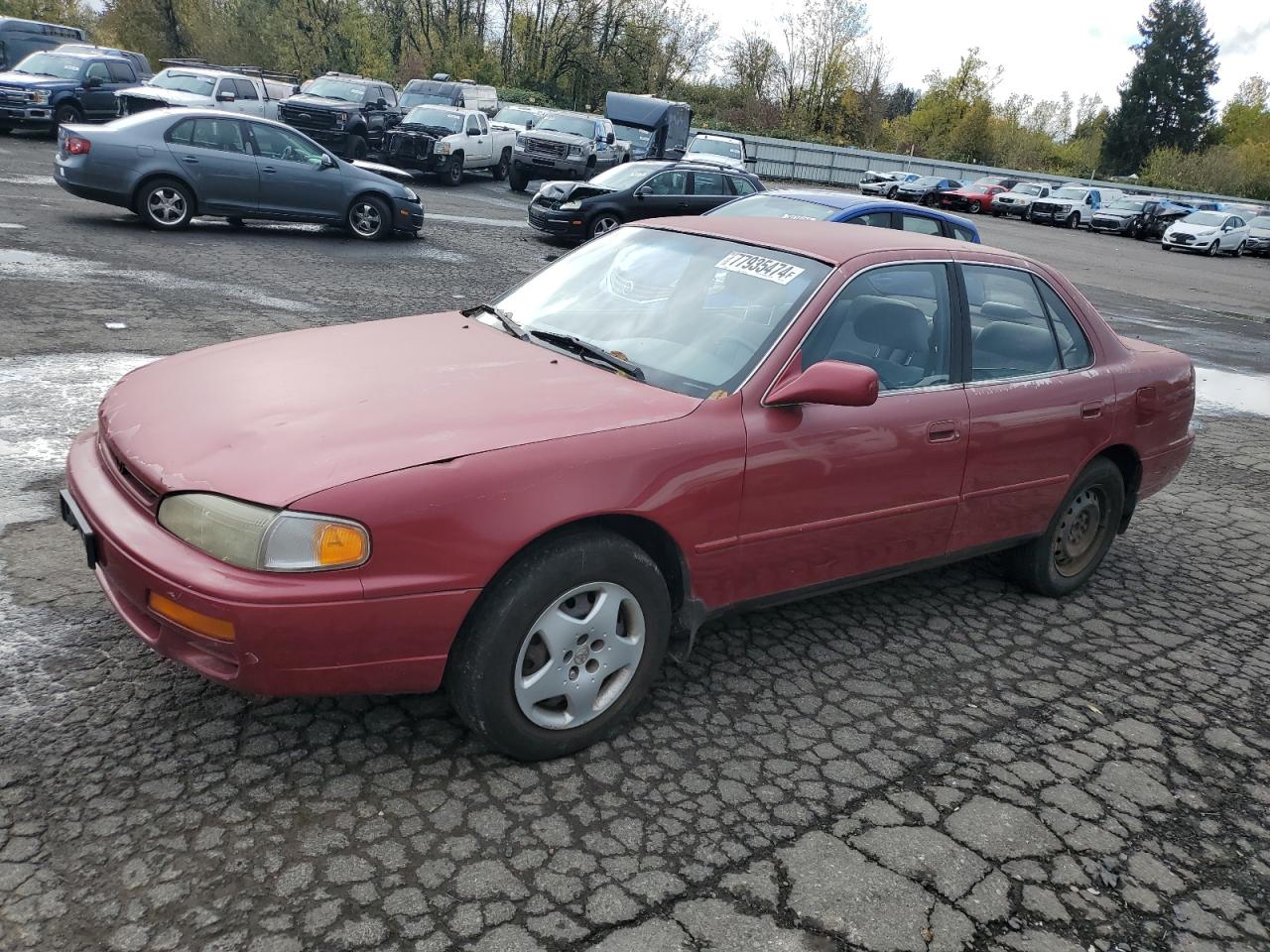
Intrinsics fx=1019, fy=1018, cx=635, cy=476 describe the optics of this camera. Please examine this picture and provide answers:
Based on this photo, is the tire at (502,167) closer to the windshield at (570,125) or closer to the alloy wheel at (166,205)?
the windshield at (570,125)

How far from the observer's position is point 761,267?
3955 mm

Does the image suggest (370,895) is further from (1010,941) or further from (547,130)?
(547,130)

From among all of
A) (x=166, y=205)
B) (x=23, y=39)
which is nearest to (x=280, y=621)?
(x=166, y=205)

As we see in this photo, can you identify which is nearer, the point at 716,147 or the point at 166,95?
the point at 166,95

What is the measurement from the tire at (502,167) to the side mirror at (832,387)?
23.8 m

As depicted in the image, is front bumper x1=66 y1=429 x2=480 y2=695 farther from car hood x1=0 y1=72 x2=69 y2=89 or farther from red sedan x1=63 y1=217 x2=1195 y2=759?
car hood x1=0 y1=72 x2=69 y2=89

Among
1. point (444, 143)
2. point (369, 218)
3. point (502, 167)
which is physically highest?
point (444, 143)

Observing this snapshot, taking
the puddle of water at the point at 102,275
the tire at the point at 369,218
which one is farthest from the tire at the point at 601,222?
the puddle of water at the point at 102,275

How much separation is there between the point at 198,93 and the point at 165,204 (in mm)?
10981

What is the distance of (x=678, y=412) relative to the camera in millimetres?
3330

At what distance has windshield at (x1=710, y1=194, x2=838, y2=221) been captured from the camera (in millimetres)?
10430

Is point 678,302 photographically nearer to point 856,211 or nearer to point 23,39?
point 856,211

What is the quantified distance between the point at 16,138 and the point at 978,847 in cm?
2417

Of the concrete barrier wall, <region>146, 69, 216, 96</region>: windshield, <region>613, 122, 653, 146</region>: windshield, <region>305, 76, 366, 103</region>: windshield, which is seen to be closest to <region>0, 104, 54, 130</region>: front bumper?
<region>146, 69, 216, 96</region>: windshield
